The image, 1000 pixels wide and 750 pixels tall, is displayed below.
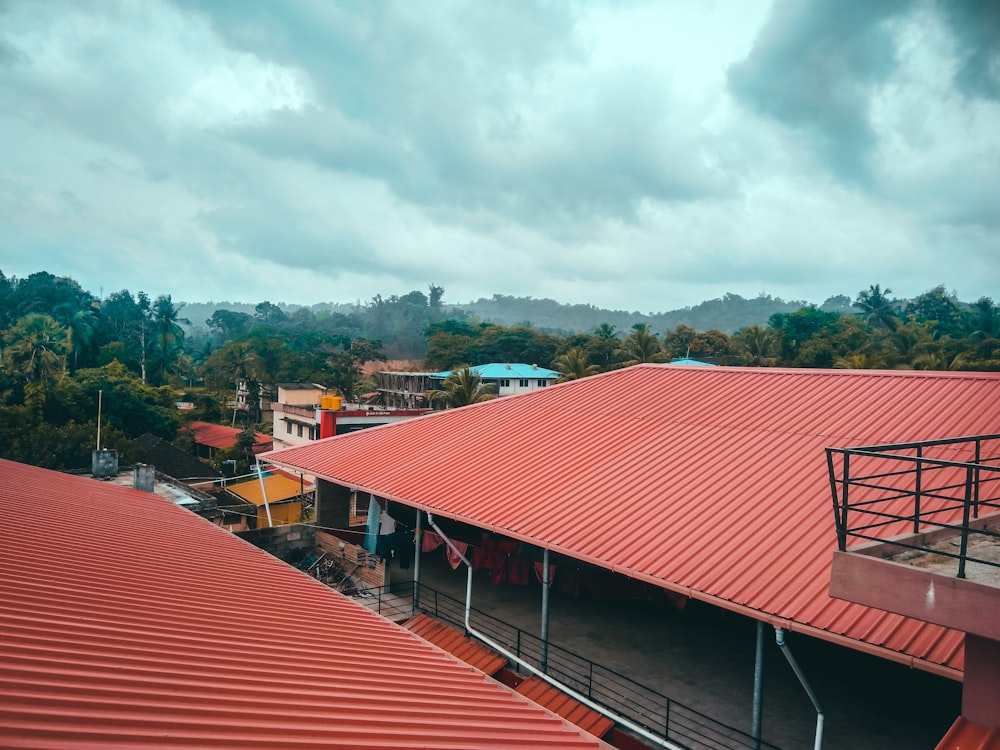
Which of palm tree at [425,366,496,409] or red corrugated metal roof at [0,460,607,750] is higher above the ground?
palm tree at [425,366,496,409]

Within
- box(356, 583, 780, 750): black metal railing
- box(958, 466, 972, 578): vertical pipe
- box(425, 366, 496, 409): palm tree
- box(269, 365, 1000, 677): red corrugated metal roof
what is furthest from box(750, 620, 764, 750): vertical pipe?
box(425, 366, 496, 409): palm tree

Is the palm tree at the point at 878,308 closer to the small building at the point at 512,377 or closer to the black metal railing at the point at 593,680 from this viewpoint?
the small building at the point at 512,377

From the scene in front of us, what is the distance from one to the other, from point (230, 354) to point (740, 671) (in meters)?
69.6

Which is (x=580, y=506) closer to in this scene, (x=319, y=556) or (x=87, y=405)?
(x=319, y=556)

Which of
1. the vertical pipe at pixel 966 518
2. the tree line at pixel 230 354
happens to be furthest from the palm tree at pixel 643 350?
the vertical pipe at pixel 966 518

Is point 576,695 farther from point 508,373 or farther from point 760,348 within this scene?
point 508,373

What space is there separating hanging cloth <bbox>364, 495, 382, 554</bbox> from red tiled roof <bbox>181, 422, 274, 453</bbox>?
1355 inches

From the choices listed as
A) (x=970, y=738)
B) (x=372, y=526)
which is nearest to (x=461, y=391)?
(x=372, y=526)

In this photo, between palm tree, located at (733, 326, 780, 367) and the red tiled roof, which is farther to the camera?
palm tree, located at (733, 326, 780, 367)

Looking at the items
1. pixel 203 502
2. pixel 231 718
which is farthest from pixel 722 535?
pixel 203 502

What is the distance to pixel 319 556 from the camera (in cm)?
1973

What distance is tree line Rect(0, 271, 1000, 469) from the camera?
42.7 meters

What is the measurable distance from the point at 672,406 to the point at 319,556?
10793 mm

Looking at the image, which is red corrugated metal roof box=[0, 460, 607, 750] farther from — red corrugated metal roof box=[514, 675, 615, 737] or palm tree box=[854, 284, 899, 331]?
palm tree box=[854, 284, 899, 331]
